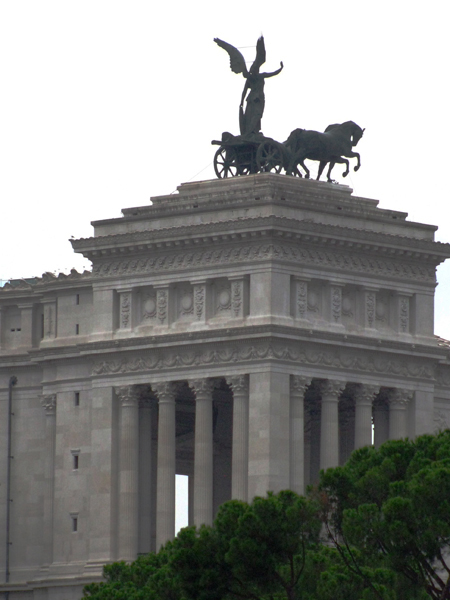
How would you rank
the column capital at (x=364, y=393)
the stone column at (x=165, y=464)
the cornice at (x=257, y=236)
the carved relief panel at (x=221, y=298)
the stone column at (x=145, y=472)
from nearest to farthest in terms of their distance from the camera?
the cornice at (x=257, y=236) → the carved relief panel at (x=221, y=298) → the stone column at (x=165, y=464) → the column capital at (x=364, y=393) → the stone column at (x=145, y=472)

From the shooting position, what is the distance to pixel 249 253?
501 ft

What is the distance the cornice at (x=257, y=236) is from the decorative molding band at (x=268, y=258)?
59cm

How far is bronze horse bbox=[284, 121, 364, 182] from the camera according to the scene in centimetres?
15925

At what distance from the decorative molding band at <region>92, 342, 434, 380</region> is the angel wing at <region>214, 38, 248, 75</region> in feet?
60.4

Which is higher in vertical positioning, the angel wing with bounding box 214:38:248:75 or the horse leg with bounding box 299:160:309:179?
the angel wing with bounding box 214:38:248:75

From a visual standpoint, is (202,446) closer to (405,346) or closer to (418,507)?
(405,346)

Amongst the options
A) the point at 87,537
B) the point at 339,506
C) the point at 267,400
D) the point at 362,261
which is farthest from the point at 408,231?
the point at 339,506

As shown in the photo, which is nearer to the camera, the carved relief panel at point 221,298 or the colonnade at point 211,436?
the colonnade at point 211,436

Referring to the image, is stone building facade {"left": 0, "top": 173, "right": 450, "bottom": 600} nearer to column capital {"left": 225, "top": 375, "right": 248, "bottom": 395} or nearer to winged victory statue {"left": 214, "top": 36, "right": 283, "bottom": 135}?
column capital {"left": 225, "top": 375, "right": 248, "bottom": 395}

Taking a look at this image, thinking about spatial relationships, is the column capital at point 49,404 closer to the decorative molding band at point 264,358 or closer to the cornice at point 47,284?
the decorative molding band at point 264,358

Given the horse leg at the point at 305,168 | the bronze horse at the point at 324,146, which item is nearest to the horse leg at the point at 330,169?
the bronze horse at the point at 324,146

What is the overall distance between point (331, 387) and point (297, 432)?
368 cm

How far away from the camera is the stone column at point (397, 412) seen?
6181 inches

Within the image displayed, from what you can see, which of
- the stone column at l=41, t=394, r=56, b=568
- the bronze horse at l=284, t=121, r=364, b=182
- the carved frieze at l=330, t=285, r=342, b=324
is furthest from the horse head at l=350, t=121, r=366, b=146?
the stone column at l=41, t=394, r=56, b=568
